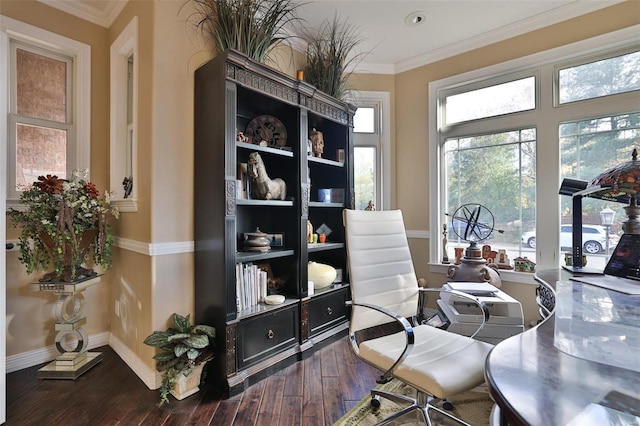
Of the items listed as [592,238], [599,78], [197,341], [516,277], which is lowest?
[197,341]

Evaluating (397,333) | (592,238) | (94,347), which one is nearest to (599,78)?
(592,238)

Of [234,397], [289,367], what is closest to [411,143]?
[289,367]

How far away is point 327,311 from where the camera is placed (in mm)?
2803

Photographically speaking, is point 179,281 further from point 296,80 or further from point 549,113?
point 549,113

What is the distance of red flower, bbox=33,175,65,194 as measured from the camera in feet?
6.98

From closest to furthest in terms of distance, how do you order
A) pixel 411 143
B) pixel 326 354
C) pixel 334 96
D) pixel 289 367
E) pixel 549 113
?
pixel 289 367 → pixel 326 354 → pixel 549 113 → pixel 334 96 → pixel 411 143

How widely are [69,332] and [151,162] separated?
1.48 metres

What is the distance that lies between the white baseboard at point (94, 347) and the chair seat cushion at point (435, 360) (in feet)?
4.93

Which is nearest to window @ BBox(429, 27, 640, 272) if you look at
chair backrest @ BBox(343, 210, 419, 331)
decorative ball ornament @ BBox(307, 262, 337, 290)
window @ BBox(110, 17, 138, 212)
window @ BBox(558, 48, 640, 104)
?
window @ BBox(558, 48, 640, 104)

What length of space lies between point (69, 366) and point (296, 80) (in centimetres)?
273

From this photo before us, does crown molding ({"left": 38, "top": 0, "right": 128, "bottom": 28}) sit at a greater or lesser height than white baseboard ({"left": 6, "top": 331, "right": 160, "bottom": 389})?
greater

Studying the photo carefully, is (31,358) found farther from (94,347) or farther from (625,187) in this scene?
(625,187)

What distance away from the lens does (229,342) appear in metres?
1.98

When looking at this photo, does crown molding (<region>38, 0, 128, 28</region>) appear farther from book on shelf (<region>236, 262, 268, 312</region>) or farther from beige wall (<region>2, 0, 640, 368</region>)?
book on shelf (<region>236, 262, 268, 312</region>)
